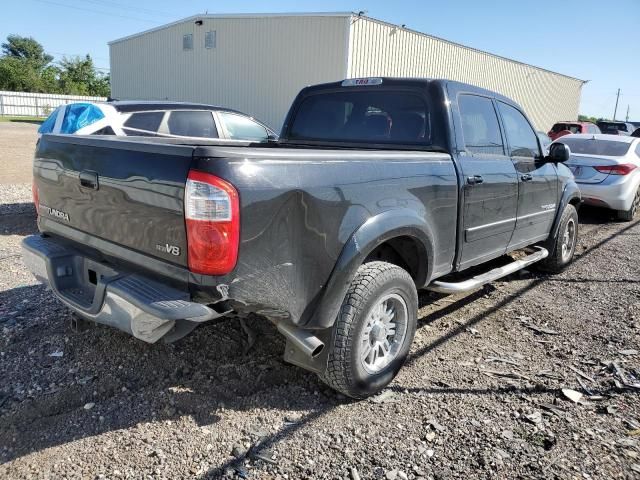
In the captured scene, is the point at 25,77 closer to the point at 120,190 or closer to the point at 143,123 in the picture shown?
the point at 143,123

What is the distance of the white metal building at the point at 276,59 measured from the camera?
18.8 meters

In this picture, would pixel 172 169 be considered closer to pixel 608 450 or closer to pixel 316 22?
pixel 608 450

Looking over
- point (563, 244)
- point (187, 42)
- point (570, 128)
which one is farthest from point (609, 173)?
point (187, 42)

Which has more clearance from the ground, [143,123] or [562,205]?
[143,123]

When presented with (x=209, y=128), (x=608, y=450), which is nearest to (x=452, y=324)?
(x=608, y=450)

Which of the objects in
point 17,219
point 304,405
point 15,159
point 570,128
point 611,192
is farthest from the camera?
point 570,128

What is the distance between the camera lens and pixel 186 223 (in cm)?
239

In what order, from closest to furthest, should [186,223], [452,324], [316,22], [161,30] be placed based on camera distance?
[186,223], [452,324], [316,22], [161,30]

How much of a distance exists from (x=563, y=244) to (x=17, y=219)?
7.36 m

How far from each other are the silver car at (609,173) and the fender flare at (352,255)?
7107 millimetres

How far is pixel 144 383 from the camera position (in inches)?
130

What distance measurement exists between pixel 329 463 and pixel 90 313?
4.88 feet

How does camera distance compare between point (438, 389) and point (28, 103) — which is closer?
point (438, 389)

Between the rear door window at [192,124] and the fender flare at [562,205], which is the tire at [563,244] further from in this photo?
the rear door window at [192,124]
